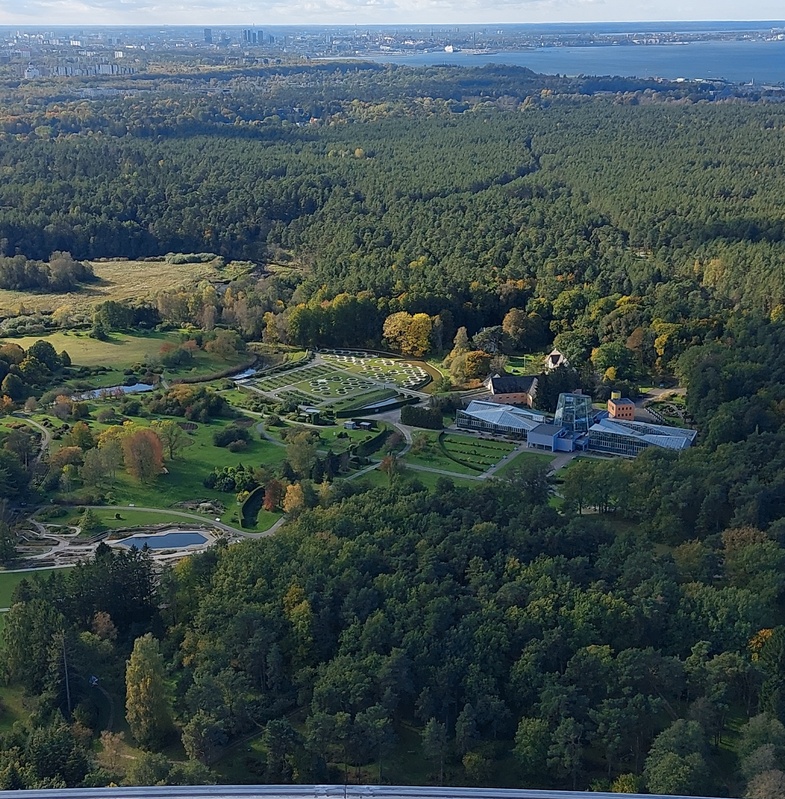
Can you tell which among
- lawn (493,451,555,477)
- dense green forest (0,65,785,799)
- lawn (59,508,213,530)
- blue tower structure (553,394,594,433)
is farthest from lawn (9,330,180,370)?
blue tower structure (553,394,594,433)

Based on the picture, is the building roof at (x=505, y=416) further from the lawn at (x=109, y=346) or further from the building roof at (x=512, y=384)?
the lawn at (x=109, y=346)

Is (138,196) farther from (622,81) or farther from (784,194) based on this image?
(622,81)

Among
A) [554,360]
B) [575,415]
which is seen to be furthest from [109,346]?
[575,415]

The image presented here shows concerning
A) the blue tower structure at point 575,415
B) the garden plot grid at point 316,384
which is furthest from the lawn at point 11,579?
the blue tower structure at point 575,415

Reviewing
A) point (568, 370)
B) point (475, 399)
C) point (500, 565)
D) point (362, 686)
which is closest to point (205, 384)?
point (475, 399)

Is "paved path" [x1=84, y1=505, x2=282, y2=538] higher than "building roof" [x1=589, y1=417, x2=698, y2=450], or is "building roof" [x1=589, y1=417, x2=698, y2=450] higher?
"building roof" [x1=589, y1=417, x2=698, y2=450]

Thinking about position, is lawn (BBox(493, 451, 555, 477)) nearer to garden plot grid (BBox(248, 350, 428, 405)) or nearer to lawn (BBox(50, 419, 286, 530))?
lawn (BBox(50, 419, 286, 530))
